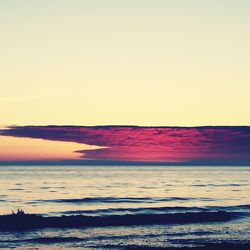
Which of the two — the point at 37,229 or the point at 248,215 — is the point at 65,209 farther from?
the point at 248,215

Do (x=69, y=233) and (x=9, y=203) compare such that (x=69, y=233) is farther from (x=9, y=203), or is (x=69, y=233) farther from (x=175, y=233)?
(x=9, y=203)

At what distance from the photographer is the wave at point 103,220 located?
41.5m

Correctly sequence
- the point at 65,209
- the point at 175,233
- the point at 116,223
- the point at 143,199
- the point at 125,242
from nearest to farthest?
the point at 125,242
the point at 175,233
the point at 116,223
the point at 65,209
the point at 143,199

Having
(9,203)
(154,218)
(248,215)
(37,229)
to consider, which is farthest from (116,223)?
(9,203)

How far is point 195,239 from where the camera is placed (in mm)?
34438

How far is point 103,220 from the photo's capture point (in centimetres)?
4466

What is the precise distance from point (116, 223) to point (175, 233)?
740cm

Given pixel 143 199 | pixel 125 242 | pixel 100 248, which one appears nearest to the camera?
pixel 100 248

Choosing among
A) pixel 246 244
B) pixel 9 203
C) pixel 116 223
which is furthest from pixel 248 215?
pixel 9 203

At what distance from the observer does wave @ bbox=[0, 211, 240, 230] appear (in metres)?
41.5

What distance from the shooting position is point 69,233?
3794cm

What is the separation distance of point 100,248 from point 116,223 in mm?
12463

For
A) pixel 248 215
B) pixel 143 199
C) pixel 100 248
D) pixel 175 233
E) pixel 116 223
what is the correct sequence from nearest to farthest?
pixel 100 248 < pixel 175 233 < pixel 116 223 < pixel 248 215 < pixel 143 199

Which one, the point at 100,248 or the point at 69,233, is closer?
the point at 100,248
